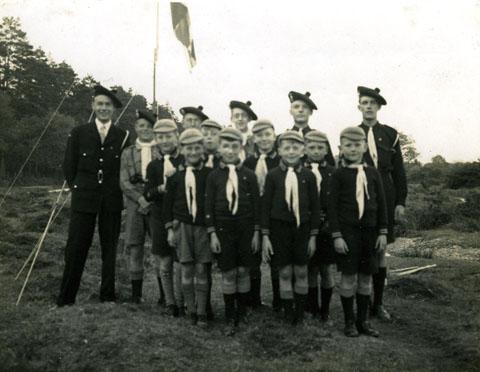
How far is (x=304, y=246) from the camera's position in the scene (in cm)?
554

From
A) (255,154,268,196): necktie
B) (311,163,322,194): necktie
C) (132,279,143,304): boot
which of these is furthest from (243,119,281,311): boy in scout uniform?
(132,279,143,304): boot

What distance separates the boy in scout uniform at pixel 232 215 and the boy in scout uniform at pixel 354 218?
2.90 ft

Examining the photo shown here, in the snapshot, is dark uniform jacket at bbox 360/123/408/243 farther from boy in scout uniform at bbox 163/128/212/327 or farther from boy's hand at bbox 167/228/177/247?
boy's hand at bbox 167/228/177/247

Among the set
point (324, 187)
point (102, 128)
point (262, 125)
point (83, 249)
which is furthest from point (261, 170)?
point (83, 249)

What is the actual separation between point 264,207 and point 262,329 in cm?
129

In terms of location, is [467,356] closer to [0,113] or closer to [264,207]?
[264,207]

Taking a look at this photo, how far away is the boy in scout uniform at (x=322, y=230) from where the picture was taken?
19.5 ft

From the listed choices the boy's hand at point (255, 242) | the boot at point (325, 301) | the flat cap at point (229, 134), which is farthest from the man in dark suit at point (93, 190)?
the boot at point (325, 301)

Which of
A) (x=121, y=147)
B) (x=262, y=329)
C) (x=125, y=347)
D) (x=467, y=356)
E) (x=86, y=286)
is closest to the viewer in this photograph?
(x=125, y=347)

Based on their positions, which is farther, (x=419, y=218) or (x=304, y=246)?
(x=419, y=218)

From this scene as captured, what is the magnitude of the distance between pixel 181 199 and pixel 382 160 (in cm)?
260

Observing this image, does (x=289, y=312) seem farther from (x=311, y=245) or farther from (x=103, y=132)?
(x=103, y=132)

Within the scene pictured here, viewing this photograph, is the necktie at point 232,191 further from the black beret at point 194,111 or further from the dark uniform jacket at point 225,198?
the black beret at point 194,111

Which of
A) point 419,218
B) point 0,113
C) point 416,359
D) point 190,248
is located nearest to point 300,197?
point 190,248
